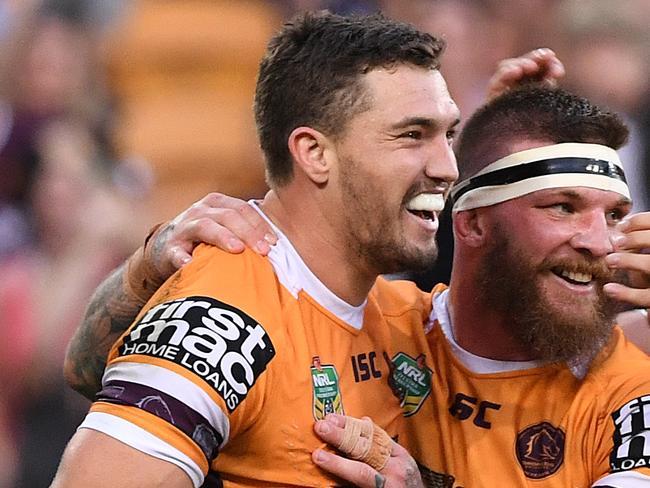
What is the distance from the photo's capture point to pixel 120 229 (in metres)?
5.77

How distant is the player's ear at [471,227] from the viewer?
3469 millimetres

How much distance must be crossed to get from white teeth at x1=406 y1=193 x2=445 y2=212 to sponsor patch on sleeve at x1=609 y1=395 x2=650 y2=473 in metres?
0.67

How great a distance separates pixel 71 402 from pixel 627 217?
305 centimetres

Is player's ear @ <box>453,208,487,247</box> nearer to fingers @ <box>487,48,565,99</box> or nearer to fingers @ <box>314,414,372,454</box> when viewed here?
fingers @ <box>487,48,565,99</box>

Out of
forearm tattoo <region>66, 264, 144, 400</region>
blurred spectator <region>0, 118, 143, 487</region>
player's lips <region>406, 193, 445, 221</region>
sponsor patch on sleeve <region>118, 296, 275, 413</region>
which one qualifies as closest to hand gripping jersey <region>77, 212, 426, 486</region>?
sponsor patch on sleeve <region>118, 296, 275, 413</region>

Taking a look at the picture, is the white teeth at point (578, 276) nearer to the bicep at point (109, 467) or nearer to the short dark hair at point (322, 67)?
the short dark hair at point (322, 67)

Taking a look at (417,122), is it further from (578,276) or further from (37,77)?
(37,77)

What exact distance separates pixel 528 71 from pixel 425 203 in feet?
2.77

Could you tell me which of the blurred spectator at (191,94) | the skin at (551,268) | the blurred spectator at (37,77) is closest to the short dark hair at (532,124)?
the skin at (551,268)

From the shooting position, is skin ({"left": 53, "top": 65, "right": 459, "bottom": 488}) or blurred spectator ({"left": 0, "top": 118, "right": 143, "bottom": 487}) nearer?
skin ({"left": 53, "top": 65, "right": 459, "bottom": 488})

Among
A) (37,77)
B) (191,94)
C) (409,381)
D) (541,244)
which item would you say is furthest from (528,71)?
(37,77)

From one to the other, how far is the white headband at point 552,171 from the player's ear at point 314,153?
1.97 ft

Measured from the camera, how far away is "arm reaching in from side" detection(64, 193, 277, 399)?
117 inches

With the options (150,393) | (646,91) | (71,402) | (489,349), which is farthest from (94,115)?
(150,393)
